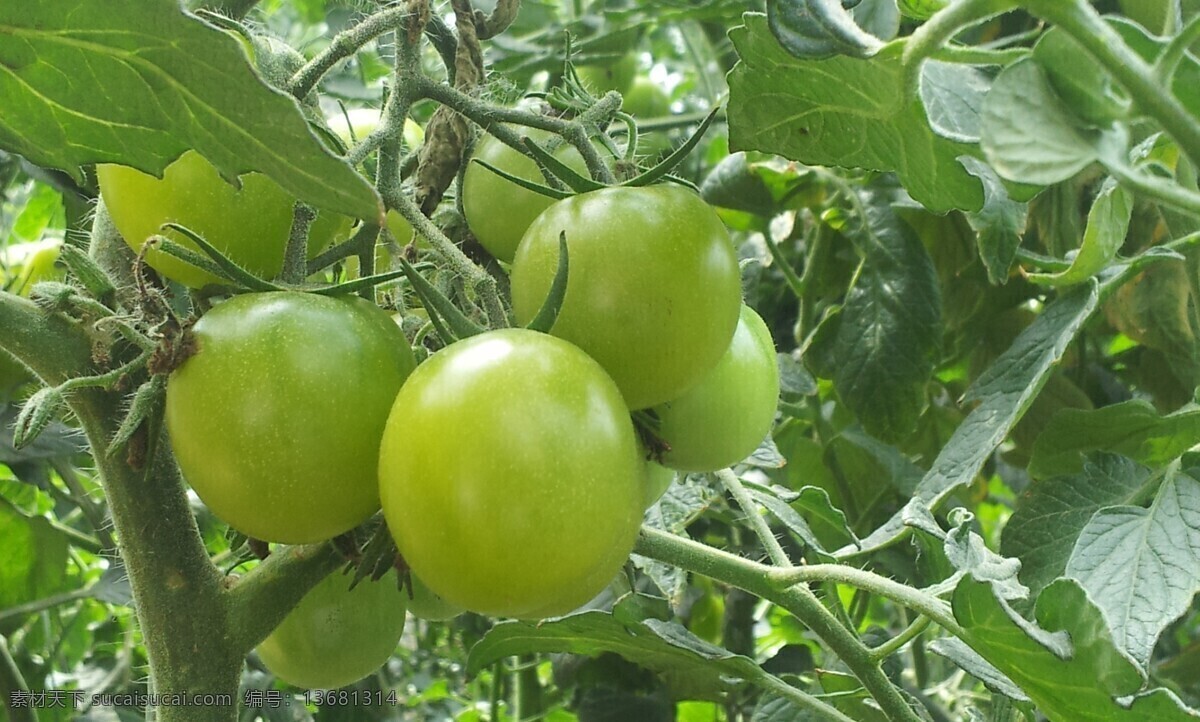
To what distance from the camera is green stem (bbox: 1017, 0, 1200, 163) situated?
1.19 feet

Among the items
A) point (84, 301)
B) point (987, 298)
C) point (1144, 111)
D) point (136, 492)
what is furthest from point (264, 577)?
point (987, 298)

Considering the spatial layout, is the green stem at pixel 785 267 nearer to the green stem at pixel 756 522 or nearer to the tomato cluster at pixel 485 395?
the green stem at pixel 756 522

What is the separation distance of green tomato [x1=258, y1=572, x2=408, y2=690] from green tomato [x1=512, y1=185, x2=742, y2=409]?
0.28m

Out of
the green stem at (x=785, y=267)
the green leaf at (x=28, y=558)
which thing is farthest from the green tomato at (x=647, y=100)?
the green leaf at (x=28, y=558)

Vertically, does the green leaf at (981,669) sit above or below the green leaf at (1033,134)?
below

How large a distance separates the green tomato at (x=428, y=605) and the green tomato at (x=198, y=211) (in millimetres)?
257

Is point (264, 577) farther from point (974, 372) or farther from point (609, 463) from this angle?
point (974, 372)

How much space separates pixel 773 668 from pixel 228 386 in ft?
2.32

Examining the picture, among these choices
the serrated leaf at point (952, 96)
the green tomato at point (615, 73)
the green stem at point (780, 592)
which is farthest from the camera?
the green tomato at point (615, 73)

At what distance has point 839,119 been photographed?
569mm

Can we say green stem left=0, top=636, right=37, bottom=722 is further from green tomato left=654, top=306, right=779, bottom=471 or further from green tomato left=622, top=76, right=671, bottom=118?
green tomato left=622, top=76, right=671, bottom=118

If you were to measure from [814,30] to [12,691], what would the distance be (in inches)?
41.1

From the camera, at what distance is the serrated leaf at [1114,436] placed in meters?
0.89

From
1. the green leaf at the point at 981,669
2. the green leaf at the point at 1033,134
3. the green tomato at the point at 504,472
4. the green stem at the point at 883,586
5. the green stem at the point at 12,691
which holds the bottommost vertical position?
the green stem at the point at 12,691
